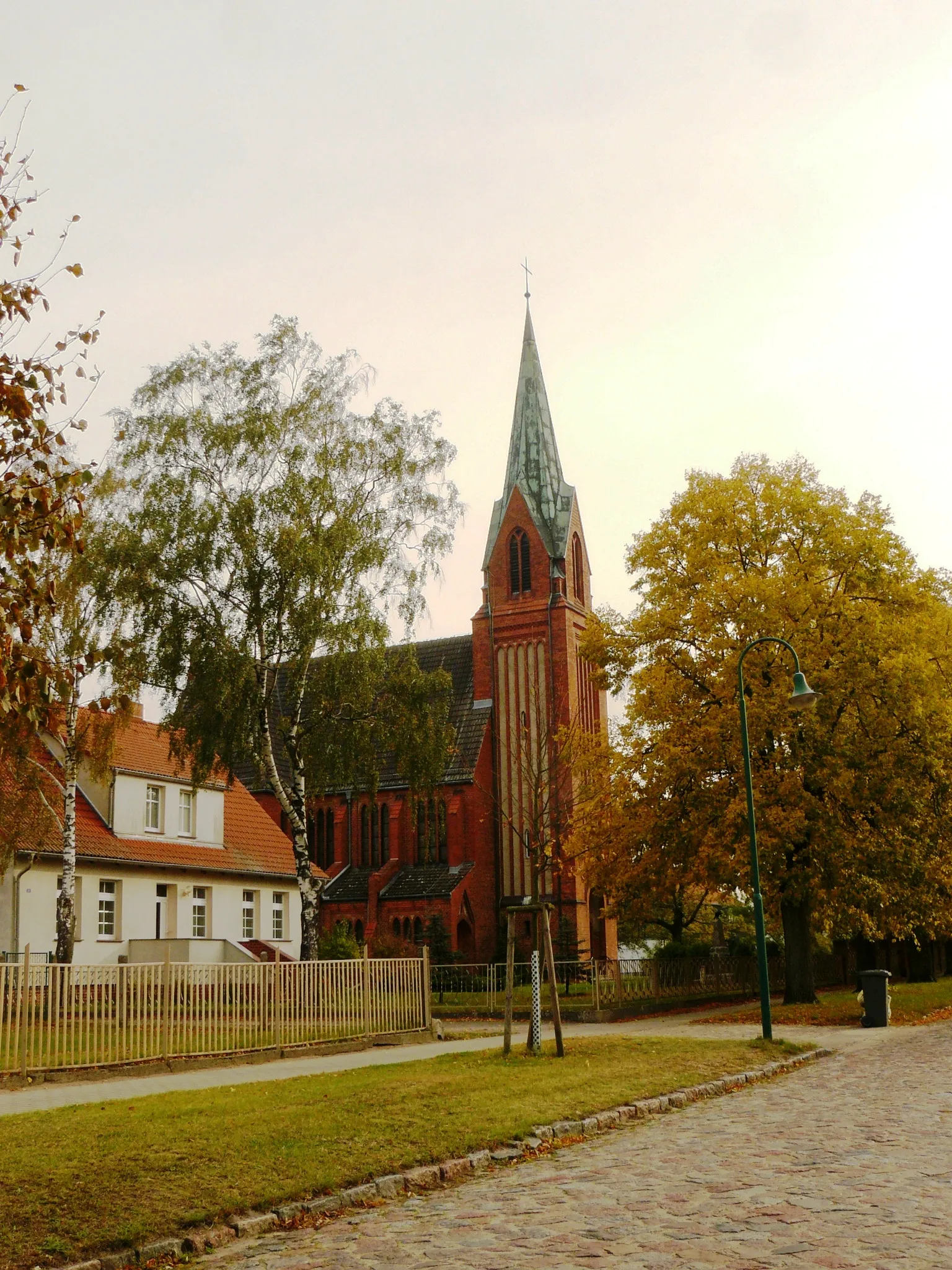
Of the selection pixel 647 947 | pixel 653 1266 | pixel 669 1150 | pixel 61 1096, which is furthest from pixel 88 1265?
pixel 647 947

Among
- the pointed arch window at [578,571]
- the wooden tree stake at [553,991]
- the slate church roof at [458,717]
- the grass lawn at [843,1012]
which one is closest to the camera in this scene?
the wooden tree stake at [553,991]

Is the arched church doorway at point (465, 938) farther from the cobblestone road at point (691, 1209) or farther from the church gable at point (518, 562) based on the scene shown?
the cobblestone road at point (691, 1209)

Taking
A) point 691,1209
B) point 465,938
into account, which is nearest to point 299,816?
point 691,1209

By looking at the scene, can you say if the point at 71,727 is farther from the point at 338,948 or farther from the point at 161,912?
the point at 338,948

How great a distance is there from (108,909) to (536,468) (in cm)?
3278

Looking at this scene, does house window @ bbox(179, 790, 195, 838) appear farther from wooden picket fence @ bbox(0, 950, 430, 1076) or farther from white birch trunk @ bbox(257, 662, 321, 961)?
wooden picket fence @ bbox(0, 950, 430, 1076)

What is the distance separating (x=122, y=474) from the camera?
29.7 meters

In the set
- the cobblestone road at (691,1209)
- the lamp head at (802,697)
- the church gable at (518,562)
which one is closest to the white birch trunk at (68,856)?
the lamp head at (802,697)

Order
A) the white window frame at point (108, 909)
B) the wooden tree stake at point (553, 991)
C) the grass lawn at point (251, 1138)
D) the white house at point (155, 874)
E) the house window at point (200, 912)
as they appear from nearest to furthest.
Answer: the grass lawn at point (251, 1138) → the wooden tree stake at point (553, 991) → the white house at point (155, 874) → the white window frame at point (108, 909) → the house window at point (200, 912)

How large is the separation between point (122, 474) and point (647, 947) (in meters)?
41.0

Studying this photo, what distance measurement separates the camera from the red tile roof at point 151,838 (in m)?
31.1

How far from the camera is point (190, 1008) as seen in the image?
18156 mm

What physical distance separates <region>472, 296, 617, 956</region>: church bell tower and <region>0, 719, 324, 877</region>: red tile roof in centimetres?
1122

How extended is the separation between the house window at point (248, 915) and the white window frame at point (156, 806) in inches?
174
